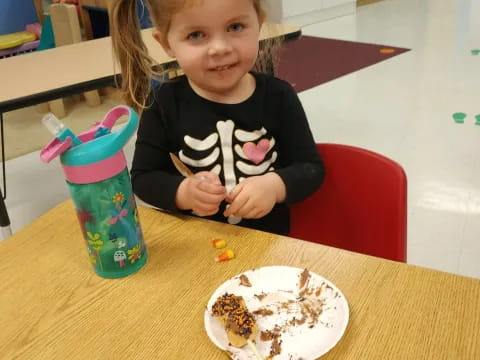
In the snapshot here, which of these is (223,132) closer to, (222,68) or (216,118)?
(216,118)

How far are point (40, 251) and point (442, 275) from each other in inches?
21.5

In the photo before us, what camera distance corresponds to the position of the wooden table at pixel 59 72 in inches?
56.1

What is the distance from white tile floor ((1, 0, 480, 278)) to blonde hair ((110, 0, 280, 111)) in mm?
1028

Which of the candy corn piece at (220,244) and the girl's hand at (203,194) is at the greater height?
the girl's hand at (203,194)

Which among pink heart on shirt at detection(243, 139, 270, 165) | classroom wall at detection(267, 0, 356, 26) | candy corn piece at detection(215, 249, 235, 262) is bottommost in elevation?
classroom wall at detection(267, 0, 356, 26)

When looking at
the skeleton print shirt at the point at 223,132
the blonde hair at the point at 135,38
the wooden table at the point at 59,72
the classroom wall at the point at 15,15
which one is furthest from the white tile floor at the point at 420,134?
the classroom wall at the point at 15,15

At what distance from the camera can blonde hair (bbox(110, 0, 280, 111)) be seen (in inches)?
32.5

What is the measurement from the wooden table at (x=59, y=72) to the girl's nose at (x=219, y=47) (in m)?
0.55

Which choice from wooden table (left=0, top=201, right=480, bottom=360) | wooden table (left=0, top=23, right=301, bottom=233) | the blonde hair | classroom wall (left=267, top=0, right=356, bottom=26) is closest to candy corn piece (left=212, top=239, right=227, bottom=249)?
wooden table (left=0, top=201, right=480, bottom=360)

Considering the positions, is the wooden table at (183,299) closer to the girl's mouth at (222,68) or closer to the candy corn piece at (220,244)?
the candy corn piece at (220,244)

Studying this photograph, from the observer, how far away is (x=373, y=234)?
876mm

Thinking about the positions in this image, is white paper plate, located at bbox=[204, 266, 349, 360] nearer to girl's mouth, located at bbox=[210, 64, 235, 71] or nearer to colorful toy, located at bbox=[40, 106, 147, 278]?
colorful toy, located at bbox=[40, 106, 147, 278]

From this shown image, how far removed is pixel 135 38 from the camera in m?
0.91

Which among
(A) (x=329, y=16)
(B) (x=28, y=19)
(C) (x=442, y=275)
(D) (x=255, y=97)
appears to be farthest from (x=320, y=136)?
(A) (x=329, y=16)
